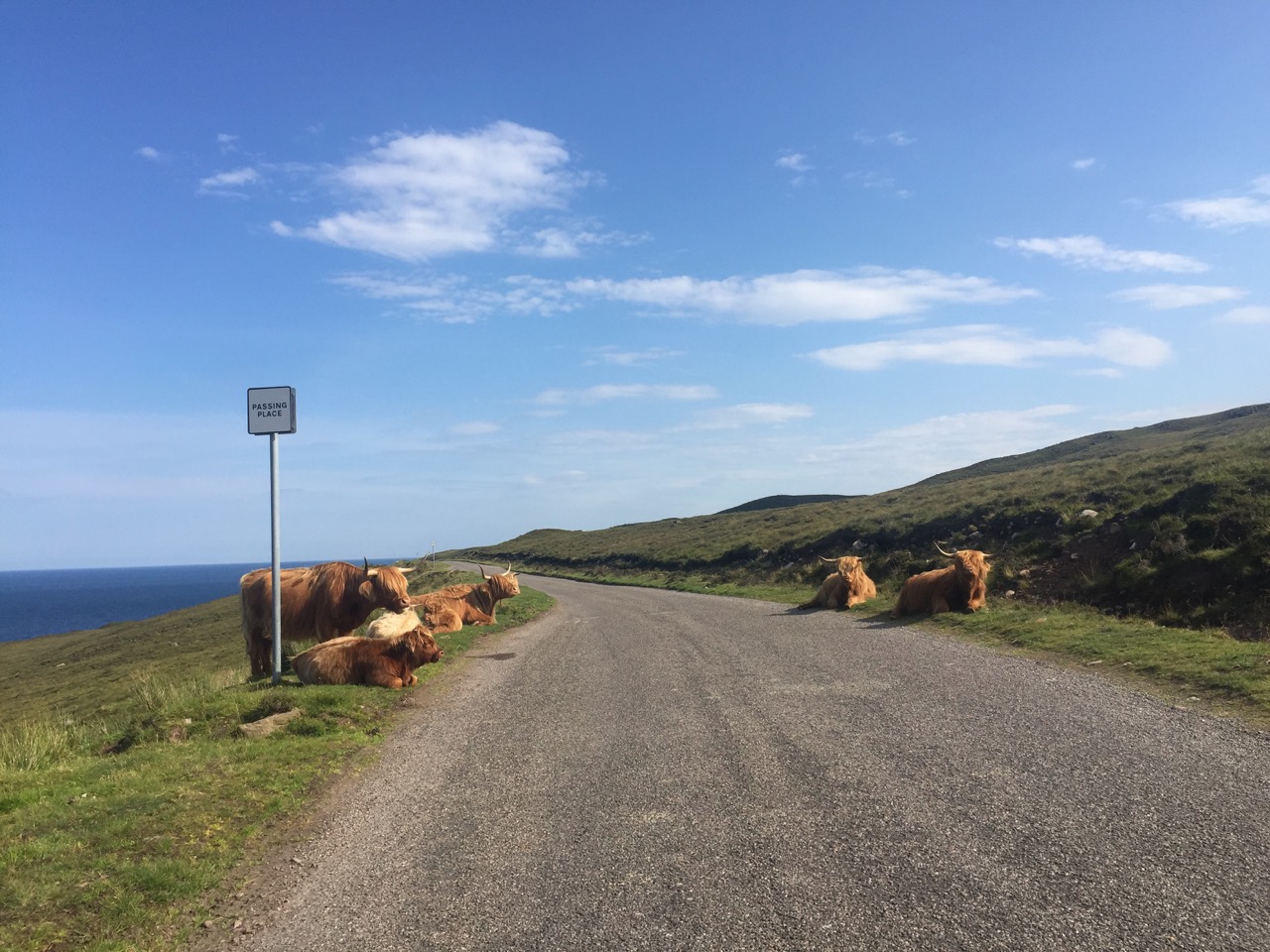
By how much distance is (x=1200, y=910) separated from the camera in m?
3.91

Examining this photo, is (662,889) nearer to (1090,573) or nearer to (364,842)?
(364,842)

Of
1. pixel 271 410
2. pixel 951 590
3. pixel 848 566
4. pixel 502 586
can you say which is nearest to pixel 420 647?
pixel 271 410

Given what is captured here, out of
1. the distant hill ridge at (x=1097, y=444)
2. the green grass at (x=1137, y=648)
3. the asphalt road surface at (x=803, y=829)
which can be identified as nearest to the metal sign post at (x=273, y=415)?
the asphalt road surface at (x=803, y=829)

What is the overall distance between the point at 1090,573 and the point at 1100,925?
16.9 m

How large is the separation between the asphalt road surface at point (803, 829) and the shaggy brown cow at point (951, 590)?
7343 millimetres

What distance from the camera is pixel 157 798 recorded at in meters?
6.27

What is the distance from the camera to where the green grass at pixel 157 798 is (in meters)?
4.49

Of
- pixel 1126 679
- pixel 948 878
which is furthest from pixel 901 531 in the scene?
pixel 948 878

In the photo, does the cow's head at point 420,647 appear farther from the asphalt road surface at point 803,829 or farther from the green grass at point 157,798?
the asphalt road surface at point 803,829

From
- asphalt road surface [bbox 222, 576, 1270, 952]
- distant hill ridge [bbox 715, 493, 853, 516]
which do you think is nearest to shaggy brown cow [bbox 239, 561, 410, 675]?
asphalt road surface [bbox 222, 576, 1270, 952]

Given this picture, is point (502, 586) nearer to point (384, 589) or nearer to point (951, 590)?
point (384, 589)

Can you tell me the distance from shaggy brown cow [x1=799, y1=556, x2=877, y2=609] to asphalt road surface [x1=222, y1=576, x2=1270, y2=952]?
35.7 feet

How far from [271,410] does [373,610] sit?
19.4 ft

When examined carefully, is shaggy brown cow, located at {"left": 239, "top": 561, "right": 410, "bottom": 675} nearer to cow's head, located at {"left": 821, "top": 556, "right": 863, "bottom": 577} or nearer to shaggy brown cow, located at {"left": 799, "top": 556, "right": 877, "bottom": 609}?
shaggy brown cow, located at {"left": 799, "top": 556, "right": 877, "bottom": 609}
